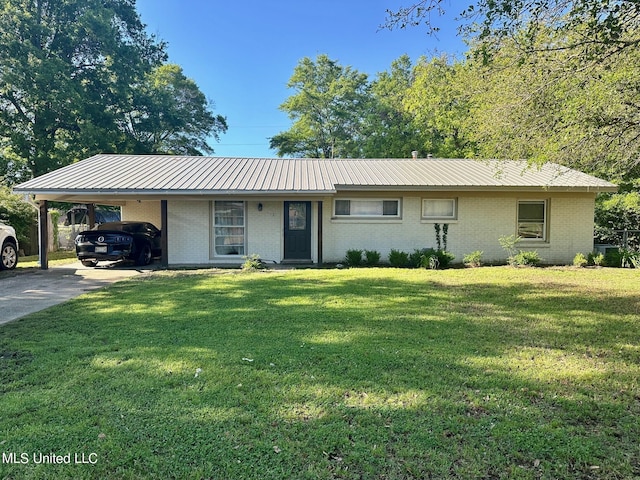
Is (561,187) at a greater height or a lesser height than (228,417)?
greater

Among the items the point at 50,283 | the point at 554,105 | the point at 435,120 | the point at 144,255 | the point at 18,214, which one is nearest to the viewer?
the point at 554,105

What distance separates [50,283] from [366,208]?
29.4 feet

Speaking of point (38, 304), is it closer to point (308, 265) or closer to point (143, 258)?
point (143, 258)

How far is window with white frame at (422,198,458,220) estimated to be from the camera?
1297cm

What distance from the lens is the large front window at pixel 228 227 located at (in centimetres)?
1259

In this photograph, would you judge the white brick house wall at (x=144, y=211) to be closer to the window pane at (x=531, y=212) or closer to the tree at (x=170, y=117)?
the tree at (x=170, y=117)

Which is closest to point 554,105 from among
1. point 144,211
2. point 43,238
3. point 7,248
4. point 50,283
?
point 50,283

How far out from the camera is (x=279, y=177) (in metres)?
13.0

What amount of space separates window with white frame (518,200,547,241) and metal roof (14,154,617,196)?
2.88 ft

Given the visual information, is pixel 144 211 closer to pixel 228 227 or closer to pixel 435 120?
pixel 228 227

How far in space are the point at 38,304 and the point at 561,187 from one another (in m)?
14.0

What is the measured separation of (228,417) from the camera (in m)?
2.92

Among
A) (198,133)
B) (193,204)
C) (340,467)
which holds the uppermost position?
(198,133)

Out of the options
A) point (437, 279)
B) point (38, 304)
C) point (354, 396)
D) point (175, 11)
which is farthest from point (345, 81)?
point (354, 396)
